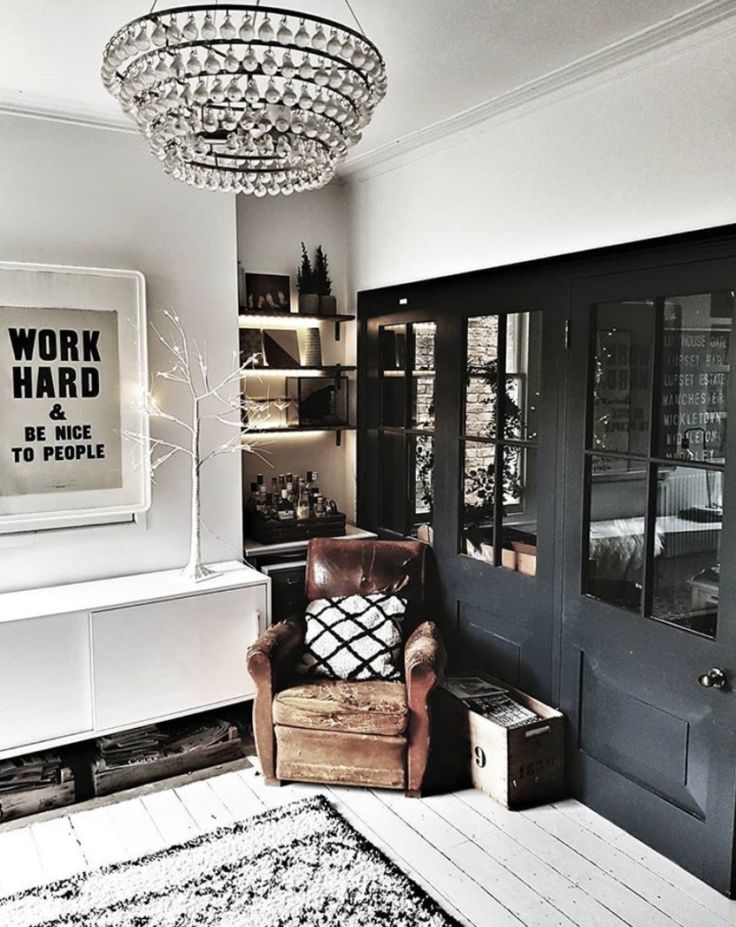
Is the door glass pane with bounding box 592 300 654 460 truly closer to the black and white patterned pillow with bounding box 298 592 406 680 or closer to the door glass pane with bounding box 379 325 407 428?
the black and white patterned pillow with bounding box 298 592 406 680

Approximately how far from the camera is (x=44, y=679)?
3084mm

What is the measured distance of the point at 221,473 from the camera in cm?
380

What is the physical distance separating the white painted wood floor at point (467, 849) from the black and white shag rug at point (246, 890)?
0.10 metres

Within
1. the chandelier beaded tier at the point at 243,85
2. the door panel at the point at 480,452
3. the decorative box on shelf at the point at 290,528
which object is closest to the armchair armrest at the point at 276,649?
the decorative box on shelf at the point at 290,528

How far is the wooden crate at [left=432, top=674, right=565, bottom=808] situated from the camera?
304 cm

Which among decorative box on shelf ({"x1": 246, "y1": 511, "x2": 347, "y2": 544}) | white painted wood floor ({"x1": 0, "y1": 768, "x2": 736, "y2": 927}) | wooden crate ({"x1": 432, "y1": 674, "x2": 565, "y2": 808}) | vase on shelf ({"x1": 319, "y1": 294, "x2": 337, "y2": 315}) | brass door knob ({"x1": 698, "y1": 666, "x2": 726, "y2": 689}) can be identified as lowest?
white painted wood floor ({"x1": 0, "y1": 768, "x2": 736, "y2": 927})

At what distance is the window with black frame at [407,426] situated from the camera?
3.87 m

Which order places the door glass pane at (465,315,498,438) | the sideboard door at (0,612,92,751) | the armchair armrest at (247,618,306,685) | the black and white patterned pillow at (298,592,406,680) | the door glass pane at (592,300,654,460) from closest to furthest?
the door glass pane at (592,300,654,460)
the sideboard door at (0,612,92,751)
the armchair armrest at (247,618,306,685)
the black and white patterned pillow at (298,592,406,680)
the door glass pane at (465,315,498,438)

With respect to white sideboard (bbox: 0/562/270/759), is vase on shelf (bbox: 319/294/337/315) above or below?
above

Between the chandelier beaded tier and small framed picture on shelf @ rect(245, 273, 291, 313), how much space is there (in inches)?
79.1

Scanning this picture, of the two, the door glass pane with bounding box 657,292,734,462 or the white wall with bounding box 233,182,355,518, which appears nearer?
the door glass pane with bounding box 657,292,734,462

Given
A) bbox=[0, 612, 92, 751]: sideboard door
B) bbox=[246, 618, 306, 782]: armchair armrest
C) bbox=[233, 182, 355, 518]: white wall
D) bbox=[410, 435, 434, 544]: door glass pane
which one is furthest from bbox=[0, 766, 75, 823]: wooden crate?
bbox=[410, 435, 434, 544]: door glass pane

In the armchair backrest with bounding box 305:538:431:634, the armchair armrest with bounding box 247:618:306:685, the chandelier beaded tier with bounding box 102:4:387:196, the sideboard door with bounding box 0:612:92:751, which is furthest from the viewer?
the armchair backrest with bounding box 305:538:431:634

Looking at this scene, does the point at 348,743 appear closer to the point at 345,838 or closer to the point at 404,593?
the point at 345,838
